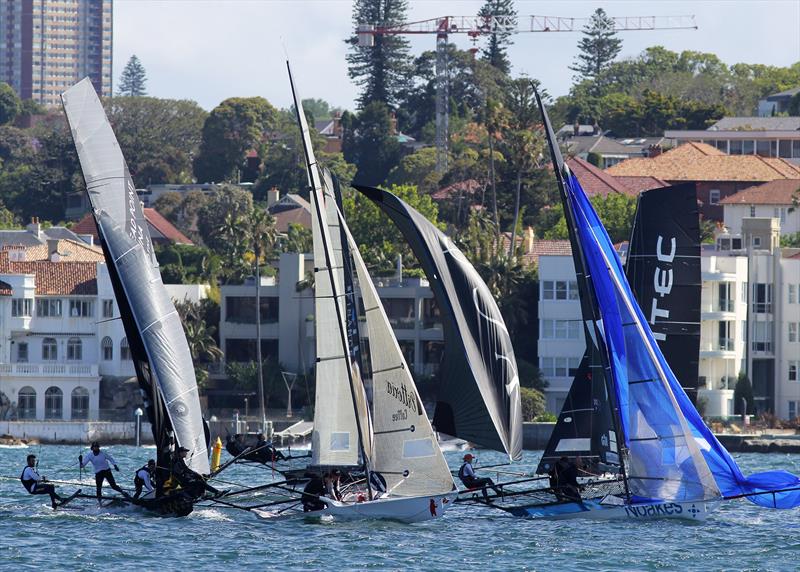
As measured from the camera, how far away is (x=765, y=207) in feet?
374

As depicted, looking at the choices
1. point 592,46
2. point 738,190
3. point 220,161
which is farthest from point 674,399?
point 592,46

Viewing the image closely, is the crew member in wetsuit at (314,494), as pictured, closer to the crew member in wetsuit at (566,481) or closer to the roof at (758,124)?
the crew member in wetsuit at (566,481)

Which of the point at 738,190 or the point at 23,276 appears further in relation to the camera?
the point at 738,190

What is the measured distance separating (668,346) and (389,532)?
31.1 feet

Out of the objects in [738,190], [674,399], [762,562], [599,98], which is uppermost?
[599,98]

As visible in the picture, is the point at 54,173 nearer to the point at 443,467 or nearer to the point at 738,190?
the point at 738,190

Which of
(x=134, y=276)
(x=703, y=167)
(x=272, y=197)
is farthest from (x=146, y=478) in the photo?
(x=272, y=197)

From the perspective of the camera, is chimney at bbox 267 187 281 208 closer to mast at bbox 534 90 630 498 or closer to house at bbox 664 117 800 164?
house at bbox 664 117 800 164

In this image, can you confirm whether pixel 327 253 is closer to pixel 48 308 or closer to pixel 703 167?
pixel 48 308

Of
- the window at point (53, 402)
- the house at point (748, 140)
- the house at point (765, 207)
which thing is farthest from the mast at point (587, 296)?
the house at point (748, 140)

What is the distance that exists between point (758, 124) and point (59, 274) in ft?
237

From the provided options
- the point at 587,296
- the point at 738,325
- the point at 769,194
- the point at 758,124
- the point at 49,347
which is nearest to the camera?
the point at 587,296

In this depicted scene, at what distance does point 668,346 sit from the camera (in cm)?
4269

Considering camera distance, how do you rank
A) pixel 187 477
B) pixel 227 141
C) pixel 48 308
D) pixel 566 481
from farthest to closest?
pixel 227 141
pixel 48 308
pixel 566 481
pixel 187 477
